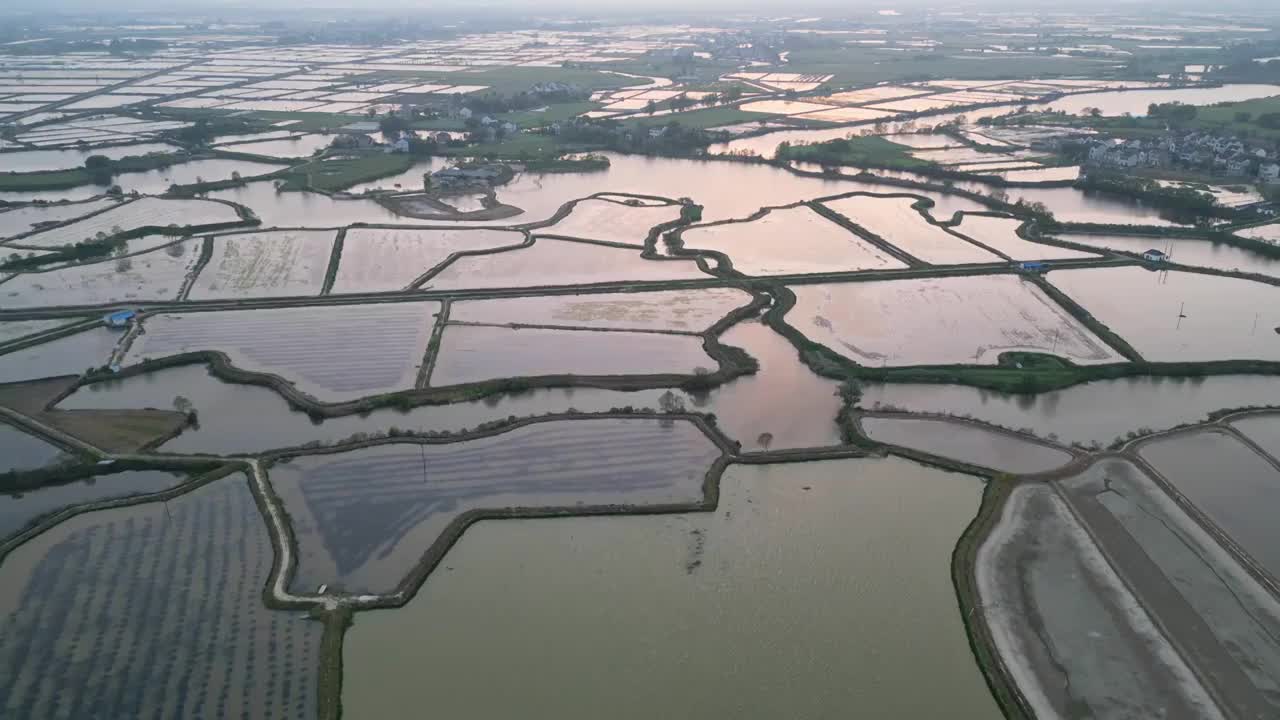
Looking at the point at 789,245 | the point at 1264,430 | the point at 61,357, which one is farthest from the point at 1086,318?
the point at 61,357

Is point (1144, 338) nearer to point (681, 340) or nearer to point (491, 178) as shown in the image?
point (681, 340)

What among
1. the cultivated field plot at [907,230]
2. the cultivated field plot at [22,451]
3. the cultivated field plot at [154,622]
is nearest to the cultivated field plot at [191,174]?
the cultivated field plot at [22,451]

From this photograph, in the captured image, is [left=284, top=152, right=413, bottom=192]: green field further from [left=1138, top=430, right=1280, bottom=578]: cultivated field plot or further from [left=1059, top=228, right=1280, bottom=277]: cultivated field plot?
[left=1138, top=430, right=1280, bottom=578]: cultivated field plot

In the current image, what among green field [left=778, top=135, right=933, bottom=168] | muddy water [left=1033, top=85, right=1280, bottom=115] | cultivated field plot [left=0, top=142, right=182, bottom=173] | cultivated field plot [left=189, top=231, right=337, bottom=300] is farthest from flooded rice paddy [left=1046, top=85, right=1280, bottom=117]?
cultivated field plot [left=0, top=142, right=182, bottom=173]

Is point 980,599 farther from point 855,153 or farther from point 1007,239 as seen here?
point 855,153

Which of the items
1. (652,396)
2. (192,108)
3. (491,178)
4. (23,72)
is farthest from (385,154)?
(23,72)

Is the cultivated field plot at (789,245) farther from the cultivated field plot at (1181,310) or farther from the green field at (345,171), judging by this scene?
the green field at (345,171)

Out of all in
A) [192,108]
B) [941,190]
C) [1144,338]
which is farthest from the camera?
[192,108]
